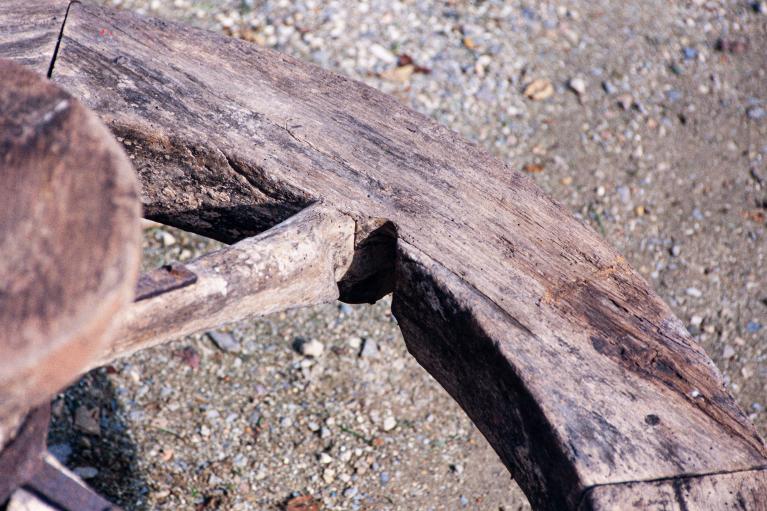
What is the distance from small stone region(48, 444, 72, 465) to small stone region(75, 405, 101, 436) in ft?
0.23

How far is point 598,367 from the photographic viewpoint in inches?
50.1

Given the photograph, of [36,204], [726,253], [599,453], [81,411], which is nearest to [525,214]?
[599,453]

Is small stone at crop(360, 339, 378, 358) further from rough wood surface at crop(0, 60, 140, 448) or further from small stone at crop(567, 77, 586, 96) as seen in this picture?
rough wood surface at crop(0, 60, 140, 448)

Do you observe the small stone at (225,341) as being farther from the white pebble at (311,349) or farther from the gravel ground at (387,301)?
the white pebble at (311,349)

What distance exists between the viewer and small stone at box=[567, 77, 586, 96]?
332 cm

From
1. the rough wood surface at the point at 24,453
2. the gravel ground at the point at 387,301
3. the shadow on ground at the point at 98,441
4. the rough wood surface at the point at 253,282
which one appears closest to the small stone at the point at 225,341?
the gravel ground at the point at 387,301

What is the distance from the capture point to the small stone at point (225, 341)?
2525 millimetres

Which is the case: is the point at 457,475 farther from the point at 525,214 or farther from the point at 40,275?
the point at 40,275

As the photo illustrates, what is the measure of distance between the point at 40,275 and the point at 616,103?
289 centimetres

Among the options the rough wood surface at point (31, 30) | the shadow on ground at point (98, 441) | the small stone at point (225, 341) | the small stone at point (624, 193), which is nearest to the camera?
the rough wood surface at point (31, 30)

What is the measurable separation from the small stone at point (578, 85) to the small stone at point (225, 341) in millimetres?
1807

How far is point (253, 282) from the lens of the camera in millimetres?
1275

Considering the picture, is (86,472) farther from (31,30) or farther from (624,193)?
(624,193)

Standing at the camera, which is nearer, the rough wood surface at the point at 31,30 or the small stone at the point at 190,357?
the rough wood surface at the point at 31,30
